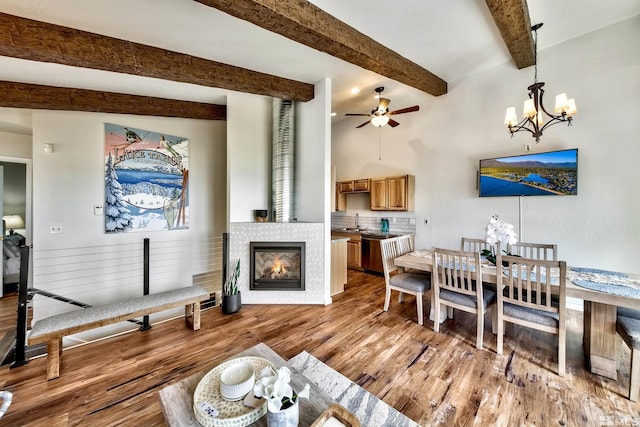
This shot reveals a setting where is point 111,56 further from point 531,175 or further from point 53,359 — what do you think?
point 531,175

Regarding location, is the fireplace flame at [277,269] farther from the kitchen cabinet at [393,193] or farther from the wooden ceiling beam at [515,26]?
the wooden ceiling beam at [515,26]

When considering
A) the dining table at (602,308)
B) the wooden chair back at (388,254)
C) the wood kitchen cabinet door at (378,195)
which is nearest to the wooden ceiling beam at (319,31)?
the wood kitchen cabinet door at (378,195)

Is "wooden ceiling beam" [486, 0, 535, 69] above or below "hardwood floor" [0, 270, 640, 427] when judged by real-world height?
above

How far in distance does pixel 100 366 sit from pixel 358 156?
211 inches

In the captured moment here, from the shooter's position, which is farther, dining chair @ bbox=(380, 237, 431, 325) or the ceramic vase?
dining chair @ bbox=(380, 237, 431, 325)

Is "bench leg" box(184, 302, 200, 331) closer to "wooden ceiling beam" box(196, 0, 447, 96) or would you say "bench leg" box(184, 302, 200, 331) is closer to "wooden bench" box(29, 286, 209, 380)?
"wooden bench" box(29, 286, 209, 380)

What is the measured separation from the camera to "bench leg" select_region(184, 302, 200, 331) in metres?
2.75

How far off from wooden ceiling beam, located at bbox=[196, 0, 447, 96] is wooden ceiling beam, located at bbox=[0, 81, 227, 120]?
8.43 ft

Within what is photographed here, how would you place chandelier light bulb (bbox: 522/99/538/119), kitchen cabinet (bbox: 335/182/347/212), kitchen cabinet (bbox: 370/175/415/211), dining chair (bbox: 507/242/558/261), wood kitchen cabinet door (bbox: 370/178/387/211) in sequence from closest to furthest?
A: chandelier light bulb (bbox: 522/99/538/119) < dining chair (bbox: 507/242/558/261) < kitchen cabinet (bbox: 370/175/415/211) < wood kitchen cabinet door (bbox: 370/178/387/211) < kitchen cabinet (bbox: 335/182/347/212)

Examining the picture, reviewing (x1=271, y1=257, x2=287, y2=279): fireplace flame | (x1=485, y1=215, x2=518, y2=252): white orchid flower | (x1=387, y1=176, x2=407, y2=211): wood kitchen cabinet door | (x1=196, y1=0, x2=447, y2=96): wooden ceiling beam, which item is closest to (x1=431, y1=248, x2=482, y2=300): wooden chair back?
A: (x1=485, y1=215, x2=518, y2=252): white orchid flower

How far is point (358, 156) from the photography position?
575 cm

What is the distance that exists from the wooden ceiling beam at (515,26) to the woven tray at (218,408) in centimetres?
360

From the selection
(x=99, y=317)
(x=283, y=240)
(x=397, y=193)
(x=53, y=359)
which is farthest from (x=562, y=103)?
(x=53, y=359)

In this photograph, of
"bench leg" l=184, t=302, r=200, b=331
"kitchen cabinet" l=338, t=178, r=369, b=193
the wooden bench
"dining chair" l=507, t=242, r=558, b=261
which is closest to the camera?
the wooden bench
